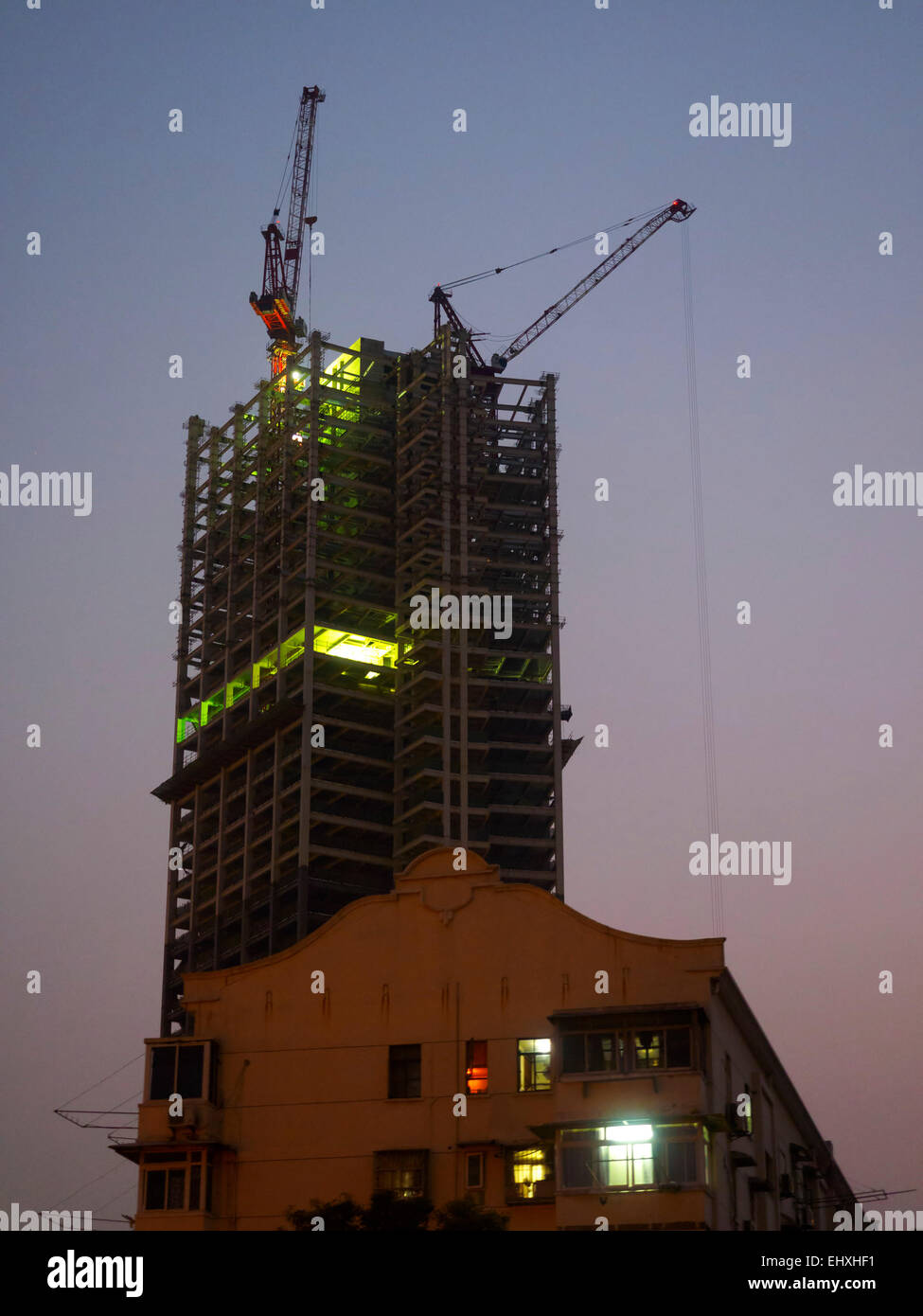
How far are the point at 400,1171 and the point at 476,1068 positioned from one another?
17.9 feet

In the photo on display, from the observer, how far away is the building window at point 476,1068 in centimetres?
8125

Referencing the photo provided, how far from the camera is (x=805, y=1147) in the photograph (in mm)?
110188

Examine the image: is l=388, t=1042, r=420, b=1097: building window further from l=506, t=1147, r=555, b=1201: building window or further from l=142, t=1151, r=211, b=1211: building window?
l=142, t=1151, r=211, b=1211: building window

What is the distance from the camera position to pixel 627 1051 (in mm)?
76938

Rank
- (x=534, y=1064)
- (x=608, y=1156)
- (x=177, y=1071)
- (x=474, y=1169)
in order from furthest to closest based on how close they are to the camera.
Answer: (x=177, y=1071) < (x=534, y=1064) < (x=474, y=1169) < (x=608, y=1156)

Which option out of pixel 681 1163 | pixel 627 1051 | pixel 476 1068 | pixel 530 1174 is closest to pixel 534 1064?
pixel 476 1068

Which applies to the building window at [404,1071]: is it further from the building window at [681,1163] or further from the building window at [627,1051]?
the building window at [681,1163]

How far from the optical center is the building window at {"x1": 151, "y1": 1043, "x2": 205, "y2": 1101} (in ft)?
271

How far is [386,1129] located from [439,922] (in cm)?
933

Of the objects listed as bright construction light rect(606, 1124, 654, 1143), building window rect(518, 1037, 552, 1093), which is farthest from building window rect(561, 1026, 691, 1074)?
building window rect(518, 1037, 552, 1093)

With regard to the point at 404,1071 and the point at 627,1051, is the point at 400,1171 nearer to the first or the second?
the point at 404,1071

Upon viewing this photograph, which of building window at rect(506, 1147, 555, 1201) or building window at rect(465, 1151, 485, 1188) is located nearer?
building window at rect(506, 1147, 555, 1201)

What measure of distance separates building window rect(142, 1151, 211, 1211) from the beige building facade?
9cm
